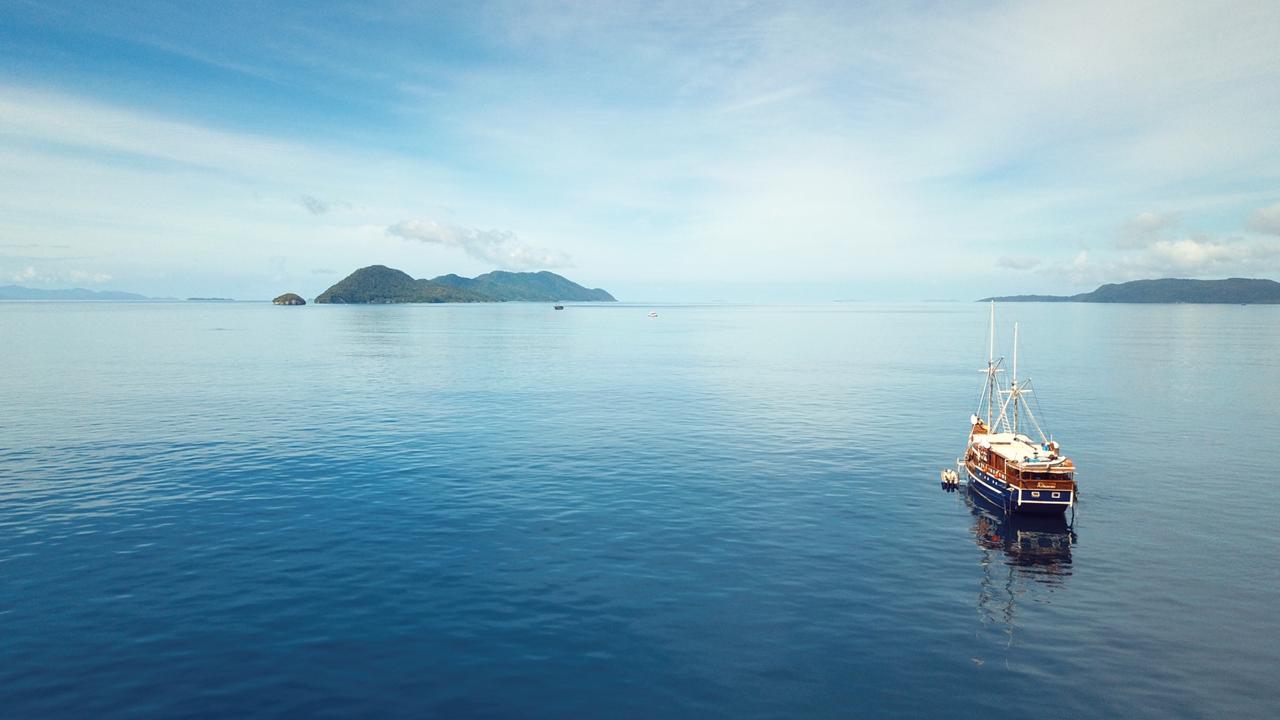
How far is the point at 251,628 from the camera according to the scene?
33.9 meters

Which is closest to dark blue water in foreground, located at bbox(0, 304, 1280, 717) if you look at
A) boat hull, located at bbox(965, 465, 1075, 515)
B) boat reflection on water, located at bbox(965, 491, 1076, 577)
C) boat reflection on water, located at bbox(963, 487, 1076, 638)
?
boat reflection on water, located at bbox(963, 487, 1076, 638)

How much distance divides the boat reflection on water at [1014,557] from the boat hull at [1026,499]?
2.21 ft

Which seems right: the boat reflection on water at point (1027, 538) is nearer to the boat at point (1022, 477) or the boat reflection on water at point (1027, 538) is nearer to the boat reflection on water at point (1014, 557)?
the boat reflection on water at point (1014, 557)

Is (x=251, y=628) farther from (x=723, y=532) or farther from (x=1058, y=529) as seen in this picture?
(x=1058, y=529)

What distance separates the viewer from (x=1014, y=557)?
155 feet

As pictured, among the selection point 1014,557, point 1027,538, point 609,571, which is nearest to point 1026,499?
point 1027,538

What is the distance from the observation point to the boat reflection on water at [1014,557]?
129 feet

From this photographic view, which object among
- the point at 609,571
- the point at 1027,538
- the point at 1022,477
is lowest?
the point at 1027,538

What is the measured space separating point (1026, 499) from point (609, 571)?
124 feet

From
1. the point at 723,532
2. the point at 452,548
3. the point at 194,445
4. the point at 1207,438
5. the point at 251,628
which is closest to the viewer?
the point at 251,628

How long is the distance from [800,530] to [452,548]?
26.6m

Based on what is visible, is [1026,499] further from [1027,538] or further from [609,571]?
[609,571]

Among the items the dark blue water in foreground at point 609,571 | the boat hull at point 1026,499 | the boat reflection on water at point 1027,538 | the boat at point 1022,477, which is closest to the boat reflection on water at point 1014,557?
the boat reflection on water at point 1027,538

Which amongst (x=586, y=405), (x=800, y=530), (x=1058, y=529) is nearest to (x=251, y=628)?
(x=800, y=530)
